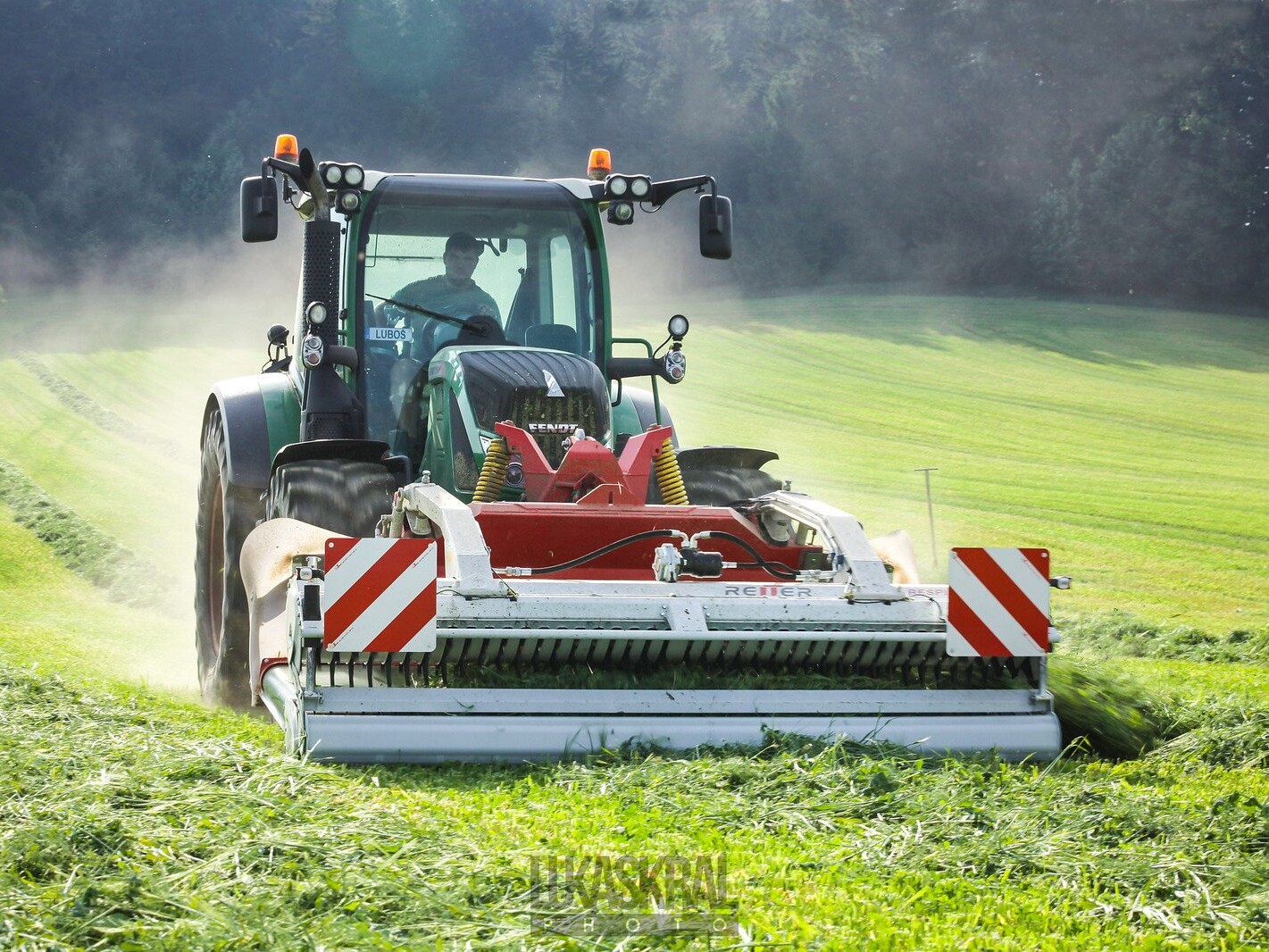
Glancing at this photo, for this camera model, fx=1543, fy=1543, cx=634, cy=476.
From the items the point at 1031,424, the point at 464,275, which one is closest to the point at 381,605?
the point at 464,275

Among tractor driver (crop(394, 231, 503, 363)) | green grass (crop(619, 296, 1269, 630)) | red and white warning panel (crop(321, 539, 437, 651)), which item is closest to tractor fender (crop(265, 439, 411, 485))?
tractor driver (crop(394, 231, 503, 363))

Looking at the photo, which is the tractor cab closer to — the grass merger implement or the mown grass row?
the grass merger implement

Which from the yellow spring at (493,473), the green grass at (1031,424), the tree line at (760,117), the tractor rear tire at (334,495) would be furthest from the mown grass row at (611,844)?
the tree line at (760,117)

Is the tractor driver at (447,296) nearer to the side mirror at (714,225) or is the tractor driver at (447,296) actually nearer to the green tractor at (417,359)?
the green tractor at (417,359)

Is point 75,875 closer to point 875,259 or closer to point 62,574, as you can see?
point 62,574

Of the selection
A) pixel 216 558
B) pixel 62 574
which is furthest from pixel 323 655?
pixel 62 574

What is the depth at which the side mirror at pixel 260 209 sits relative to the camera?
6.75m

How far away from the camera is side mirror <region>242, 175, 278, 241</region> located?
675 centimetres

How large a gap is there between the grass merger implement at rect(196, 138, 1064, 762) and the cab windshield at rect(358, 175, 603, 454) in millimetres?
13

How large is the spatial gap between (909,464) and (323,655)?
17.0 meters

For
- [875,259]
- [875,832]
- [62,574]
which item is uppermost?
[875,259]

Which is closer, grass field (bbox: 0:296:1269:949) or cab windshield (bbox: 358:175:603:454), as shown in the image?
grass field (bbox: 0:296:1269:949)

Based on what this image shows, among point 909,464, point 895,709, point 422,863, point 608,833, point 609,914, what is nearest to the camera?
point 609,914

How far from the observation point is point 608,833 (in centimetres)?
410
